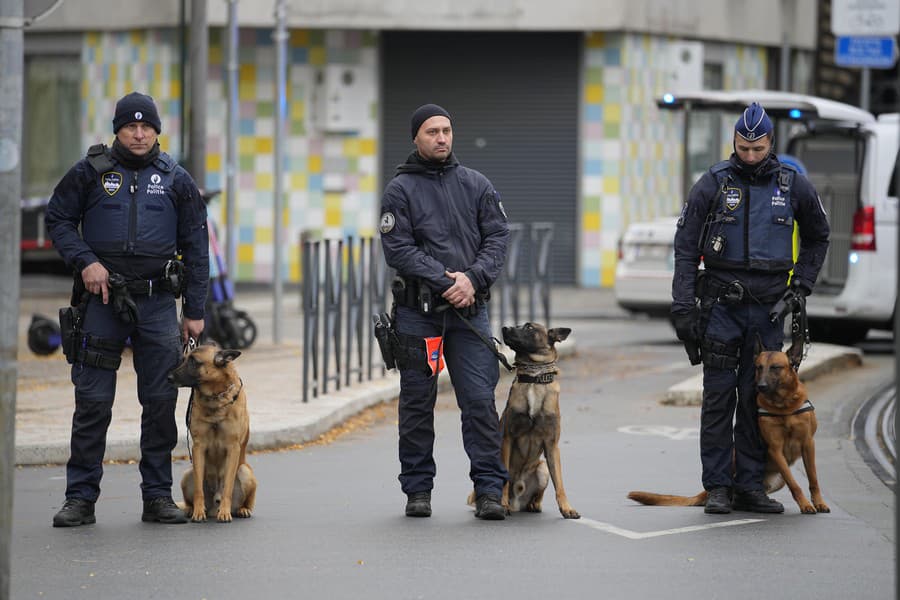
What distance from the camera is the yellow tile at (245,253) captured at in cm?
2778

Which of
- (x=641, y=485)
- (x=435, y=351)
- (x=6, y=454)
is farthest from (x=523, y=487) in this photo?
(x=6, y=454)

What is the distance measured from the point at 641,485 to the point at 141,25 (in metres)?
19.6

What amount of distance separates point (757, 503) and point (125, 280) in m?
3.23

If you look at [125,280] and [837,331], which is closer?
[125,280]

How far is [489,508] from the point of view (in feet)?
26.8

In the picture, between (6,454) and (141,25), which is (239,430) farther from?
(141,25)

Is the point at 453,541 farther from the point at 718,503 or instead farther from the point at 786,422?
the point at 786,422

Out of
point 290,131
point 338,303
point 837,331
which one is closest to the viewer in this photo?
point 338,303

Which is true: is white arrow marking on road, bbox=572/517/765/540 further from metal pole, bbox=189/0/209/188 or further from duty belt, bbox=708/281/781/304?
metal pole, bbox=189/0/209/188

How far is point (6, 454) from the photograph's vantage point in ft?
17.7

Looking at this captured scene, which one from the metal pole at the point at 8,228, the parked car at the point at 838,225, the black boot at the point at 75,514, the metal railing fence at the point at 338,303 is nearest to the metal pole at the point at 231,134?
the metal railing fence at the point at 338,303

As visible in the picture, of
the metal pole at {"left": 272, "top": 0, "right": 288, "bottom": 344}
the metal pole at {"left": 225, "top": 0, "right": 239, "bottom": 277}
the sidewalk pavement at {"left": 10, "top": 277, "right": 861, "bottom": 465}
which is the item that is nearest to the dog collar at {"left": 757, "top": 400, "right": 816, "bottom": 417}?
the sidewalk pavement at {"left": 10, "top": 277, "right": 861, "bottom": 465}

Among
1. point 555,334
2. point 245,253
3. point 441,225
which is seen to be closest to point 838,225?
point 555,334

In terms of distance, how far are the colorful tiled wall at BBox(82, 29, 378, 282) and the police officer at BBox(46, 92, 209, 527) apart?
19257 millimetres
